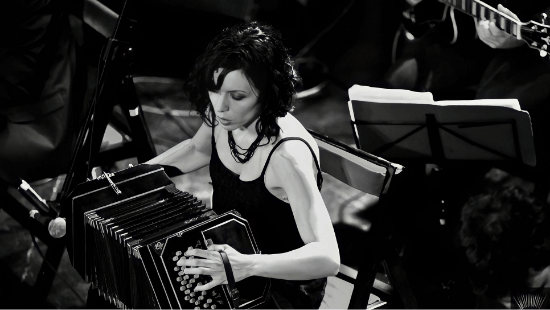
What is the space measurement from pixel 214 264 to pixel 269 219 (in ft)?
1.32

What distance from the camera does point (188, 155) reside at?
8.39 feet

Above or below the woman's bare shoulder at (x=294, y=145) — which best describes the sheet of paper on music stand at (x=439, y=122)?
below

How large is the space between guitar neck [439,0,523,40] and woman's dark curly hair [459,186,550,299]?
70cm

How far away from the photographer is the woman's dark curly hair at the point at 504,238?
291 centimetres

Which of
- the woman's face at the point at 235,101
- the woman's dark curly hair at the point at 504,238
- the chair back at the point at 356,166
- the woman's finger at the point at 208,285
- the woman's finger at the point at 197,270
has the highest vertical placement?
the woman's face at the point at 235,101

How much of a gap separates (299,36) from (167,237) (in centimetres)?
118

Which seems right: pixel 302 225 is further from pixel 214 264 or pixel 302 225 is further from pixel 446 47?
pixel 446 47

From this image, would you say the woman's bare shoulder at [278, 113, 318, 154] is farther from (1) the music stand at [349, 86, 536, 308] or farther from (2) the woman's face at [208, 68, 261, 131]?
(1) the music stand at [349, 86, 536, 308]

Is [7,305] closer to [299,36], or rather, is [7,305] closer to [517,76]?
[299,36]

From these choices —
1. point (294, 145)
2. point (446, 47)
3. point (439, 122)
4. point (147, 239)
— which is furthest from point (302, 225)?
point (446, 47)

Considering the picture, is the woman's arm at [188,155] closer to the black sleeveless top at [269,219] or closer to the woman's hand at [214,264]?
the black sleeveless top at [269,219]

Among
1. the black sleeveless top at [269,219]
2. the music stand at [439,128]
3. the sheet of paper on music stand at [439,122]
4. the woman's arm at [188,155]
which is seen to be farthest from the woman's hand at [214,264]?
the sheet of paper on music stand at [439,122]

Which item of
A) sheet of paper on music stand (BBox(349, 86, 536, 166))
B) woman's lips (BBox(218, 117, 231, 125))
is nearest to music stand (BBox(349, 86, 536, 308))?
sheet of paper on music stand (BBox(349, 86, 536, 166))

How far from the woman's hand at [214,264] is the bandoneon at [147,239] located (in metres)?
0.03
